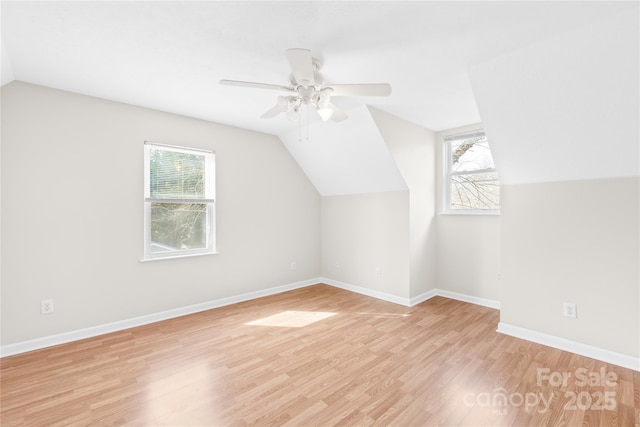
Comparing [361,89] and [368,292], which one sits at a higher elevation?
[361,89]

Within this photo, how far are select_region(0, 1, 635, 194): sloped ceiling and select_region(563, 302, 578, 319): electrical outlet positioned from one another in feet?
7.00

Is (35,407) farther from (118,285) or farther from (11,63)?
(11,63)

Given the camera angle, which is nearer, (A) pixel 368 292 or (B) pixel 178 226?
(B) pixel 178 226

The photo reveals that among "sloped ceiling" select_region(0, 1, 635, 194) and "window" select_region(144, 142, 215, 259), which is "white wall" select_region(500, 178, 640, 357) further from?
"window" select_region(144, 142, 215, 259)

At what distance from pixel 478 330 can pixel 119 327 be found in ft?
12.2

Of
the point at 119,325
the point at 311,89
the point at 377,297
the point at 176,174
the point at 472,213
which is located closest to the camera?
the point at 311,89

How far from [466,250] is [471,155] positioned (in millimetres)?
1282

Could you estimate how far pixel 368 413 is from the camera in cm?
176

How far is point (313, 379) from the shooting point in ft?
6.95

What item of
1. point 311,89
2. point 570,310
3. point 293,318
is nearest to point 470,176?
point 570,310

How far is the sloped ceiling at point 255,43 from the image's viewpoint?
63.8 inches

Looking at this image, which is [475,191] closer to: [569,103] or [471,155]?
[471,155]

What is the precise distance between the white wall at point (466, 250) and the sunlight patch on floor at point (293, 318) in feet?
6.02

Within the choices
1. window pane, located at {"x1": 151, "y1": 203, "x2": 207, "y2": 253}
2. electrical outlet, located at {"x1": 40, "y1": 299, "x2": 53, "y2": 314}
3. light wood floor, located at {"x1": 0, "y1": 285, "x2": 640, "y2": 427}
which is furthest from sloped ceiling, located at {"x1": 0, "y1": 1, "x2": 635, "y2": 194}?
light wood floor, located at {"x1": 0, "y1": 285, "x2": 640, "y2": 427}
